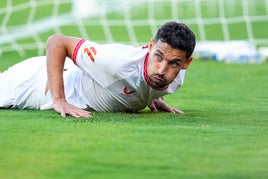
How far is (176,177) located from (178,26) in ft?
7.00

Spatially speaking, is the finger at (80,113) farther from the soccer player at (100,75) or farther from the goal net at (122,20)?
the goal net at (122,20)

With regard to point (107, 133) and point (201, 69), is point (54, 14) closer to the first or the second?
point (201, 69)

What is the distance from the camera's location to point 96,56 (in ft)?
22.1

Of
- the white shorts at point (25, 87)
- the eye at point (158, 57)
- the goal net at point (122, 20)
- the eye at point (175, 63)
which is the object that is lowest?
the goal net at point (122, 20)

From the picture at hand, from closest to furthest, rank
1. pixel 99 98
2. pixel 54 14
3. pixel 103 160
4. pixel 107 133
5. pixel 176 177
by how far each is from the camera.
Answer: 1. pixel 176 177
2. pixel 103 160
3. pixel 107 133
4. pixel 99 98
5. pixel 54 14

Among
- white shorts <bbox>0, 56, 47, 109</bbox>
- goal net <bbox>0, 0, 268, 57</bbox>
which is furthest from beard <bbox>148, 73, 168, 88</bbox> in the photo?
goal net <bbox>0, 0, 268, 57</bbox>

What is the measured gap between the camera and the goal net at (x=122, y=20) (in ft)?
58.1

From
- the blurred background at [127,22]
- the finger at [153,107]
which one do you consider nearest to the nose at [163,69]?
the finger at [153,107]

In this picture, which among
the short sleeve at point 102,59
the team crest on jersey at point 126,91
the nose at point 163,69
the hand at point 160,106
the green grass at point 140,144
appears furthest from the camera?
the hand at point 160,106

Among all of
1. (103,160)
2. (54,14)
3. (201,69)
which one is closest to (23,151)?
(103,160)

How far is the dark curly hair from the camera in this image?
6.48m

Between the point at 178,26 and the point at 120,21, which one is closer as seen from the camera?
the point at 178,26

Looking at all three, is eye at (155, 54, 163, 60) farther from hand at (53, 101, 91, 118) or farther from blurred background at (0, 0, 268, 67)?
blurred background at (0, 0, 268, 67)

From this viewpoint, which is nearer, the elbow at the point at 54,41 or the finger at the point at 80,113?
the finger at the point at 80,113
